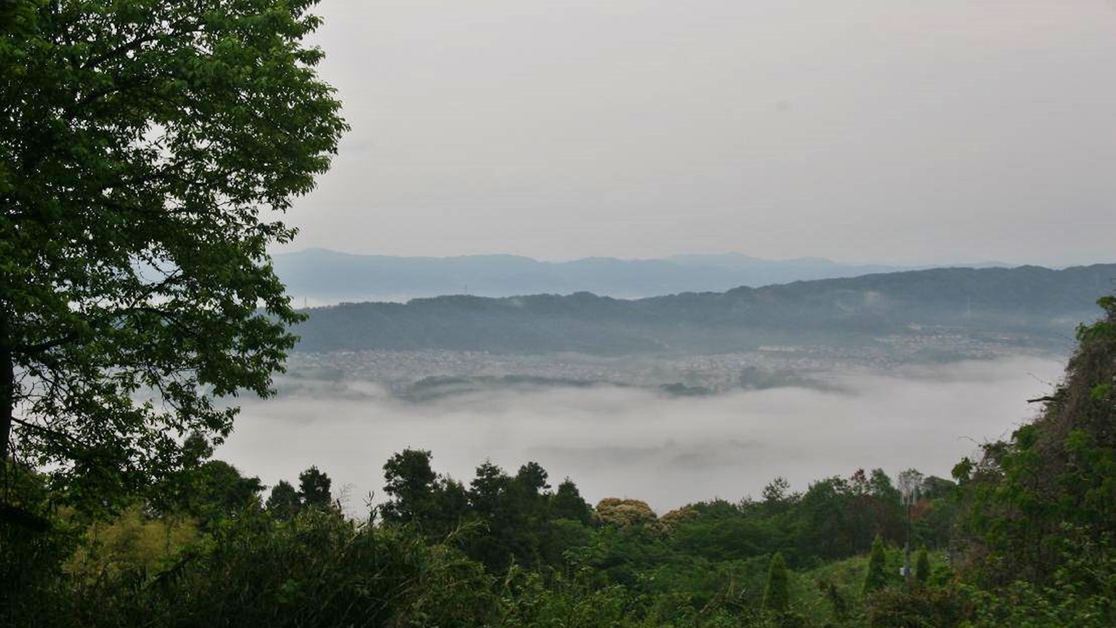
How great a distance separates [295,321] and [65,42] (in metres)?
3.88

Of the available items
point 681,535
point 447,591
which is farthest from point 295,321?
point 681,535

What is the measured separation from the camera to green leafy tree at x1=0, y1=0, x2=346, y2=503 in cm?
868

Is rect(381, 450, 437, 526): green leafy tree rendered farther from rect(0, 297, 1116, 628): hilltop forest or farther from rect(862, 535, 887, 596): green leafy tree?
rect(862, 535, 887, 596): green leafy tree

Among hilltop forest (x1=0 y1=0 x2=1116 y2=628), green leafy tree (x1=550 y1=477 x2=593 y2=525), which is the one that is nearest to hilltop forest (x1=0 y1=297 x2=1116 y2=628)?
hilltop forest (x1=0 y1=0 x2=1116 y2=628)

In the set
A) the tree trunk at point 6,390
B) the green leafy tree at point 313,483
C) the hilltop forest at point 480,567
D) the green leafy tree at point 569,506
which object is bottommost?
the green leafy tree at point 569,506

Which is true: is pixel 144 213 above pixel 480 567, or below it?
above

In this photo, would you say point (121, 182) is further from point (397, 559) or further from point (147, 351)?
point (397, 559)

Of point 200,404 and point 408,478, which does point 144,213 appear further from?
point 408,478

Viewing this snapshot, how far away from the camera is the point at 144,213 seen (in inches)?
391

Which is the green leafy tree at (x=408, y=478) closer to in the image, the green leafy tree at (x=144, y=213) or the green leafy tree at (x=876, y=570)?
the green leafy tree at (x=876, y=570)

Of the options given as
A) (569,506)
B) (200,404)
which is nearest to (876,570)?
(569,506)

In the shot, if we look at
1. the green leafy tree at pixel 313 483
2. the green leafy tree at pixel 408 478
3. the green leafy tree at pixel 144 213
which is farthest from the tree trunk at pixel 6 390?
the green leafy tree at pixel 313 483

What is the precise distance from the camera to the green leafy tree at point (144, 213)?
868 cm

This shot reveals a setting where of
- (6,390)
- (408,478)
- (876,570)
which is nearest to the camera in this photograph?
(6,390)
